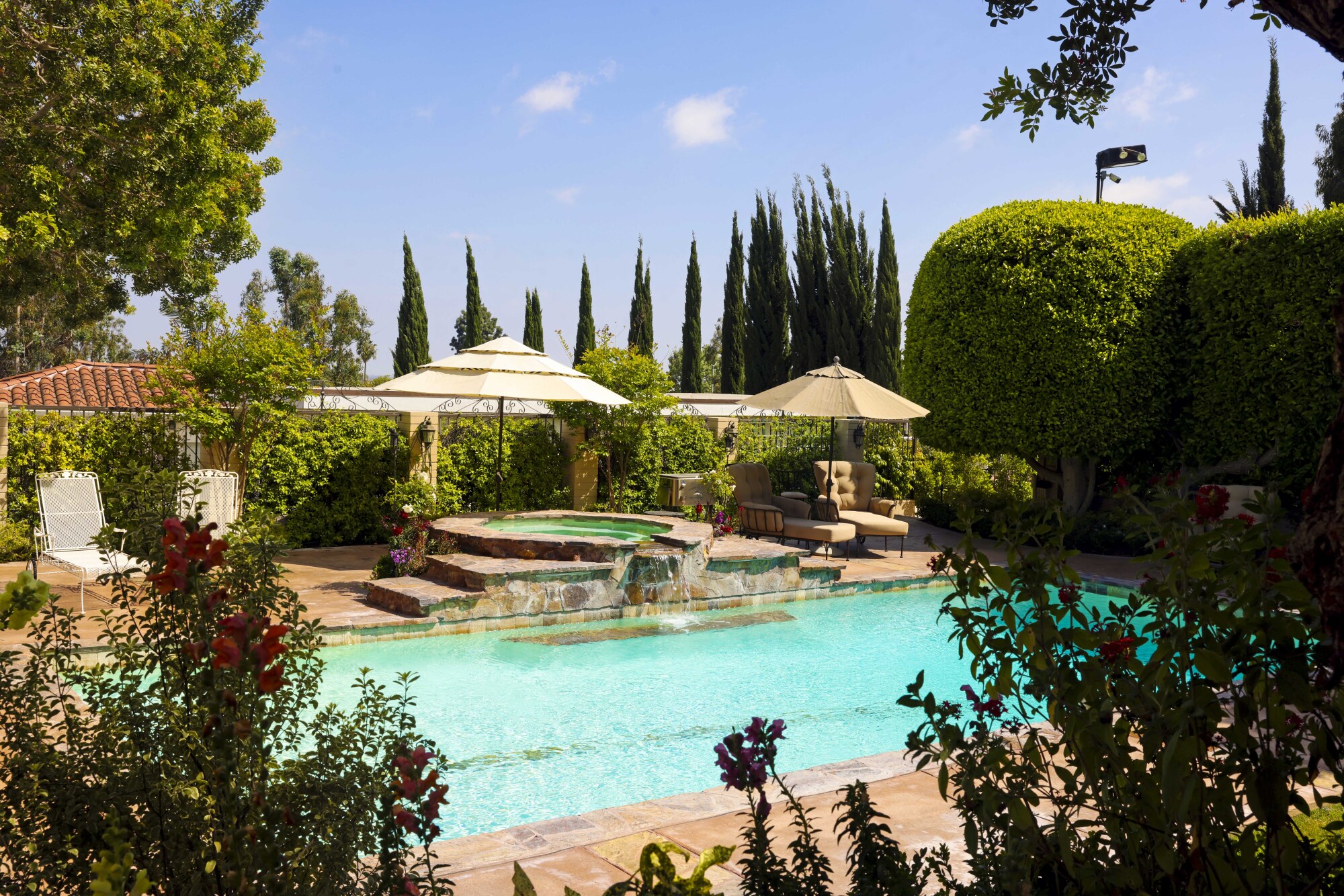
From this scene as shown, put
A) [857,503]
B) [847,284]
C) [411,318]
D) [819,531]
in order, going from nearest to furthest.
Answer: [819,531]
[857,503]
[847,284]
[411,318]

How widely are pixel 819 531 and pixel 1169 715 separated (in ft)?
38.1

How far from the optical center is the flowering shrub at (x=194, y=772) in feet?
5.82

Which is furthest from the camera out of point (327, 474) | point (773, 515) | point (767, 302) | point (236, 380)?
point (767, 302)

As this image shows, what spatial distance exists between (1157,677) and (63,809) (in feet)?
7.60

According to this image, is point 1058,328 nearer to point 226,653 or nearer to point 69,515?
point 69,515

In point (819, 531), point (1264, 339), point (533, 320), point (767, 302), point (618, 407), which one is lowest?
point (819, 531)

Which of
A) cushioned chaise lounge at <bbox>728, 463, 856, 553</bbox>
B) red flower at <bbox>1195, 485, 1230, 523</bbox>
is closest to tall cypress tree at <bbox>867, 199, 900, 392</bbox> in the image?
cushioned chaise lounge at <bbox>728, 463, 856, 553</bbox>

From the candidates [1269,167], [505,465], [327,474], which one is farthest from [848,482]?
[1269,167]

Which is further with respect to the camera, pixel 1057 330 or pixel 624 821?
pixel 1057 330

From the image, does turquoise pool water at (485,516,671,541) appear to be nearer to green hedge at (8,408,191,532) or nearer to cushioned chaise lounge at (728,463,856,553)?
cushioned chaise lounge at (728,463,856,553)

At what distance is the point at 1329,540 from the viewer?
185 cm

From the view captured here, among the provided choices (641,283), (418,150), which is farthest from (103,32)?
(641,283)

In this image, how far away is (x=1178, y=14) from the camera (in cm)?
312

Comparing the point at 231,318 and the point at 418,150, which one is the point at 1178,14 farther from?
the point at 418,150
